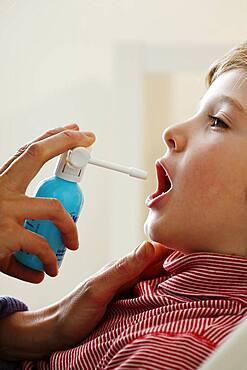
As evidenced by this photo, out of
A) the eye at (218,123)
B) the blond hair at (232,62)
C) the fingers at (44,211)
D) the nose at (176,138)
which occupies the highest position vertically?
the blond hair at (232,62)

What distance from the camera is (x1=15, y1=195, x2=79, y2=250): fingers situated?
104 cm

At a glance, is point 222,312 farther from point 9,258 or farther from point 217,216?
point 9,258

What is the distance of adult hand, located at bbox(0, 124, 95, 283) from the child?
0.45ft

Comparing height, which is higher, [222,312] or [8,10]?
[8,10]

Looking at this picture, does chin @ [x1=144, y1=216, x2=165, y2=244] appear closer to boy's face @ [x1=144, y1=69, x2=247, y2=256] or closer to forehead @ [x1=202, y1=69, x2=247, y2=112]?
boy's face @ [x1=144, y1=69, x2=247, y2=256]

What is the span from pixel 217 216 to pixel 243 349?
0.41 metres

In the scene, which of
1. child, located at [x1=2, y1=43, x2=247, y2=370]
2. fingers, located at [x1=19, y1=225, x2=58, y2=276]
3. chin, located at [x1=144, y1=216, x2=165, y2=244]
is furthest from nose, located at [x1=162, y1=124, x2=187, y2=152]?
fingers, located at [x1=19, y1=225, x2=58, y2=276]

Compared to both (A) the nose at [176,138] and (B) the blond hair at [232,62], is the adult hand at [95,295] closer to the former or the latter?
(A) the nose at [176,138]

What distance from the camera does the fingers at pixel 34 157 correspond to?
1.05 meters

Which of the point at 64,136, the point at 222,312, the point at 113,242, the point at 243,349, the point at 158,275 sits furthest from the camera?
the point at 113,242

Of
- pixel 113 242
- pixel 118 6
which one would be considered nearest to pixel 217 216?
pixel 113 242

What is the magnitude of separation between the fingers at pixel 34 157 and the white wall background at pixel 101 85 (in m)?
1.32

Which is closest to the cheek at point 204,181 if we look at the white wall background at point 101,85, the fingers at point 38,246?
Answer: the fingers at point 38,246

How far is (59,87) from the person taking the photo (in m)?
2.63
